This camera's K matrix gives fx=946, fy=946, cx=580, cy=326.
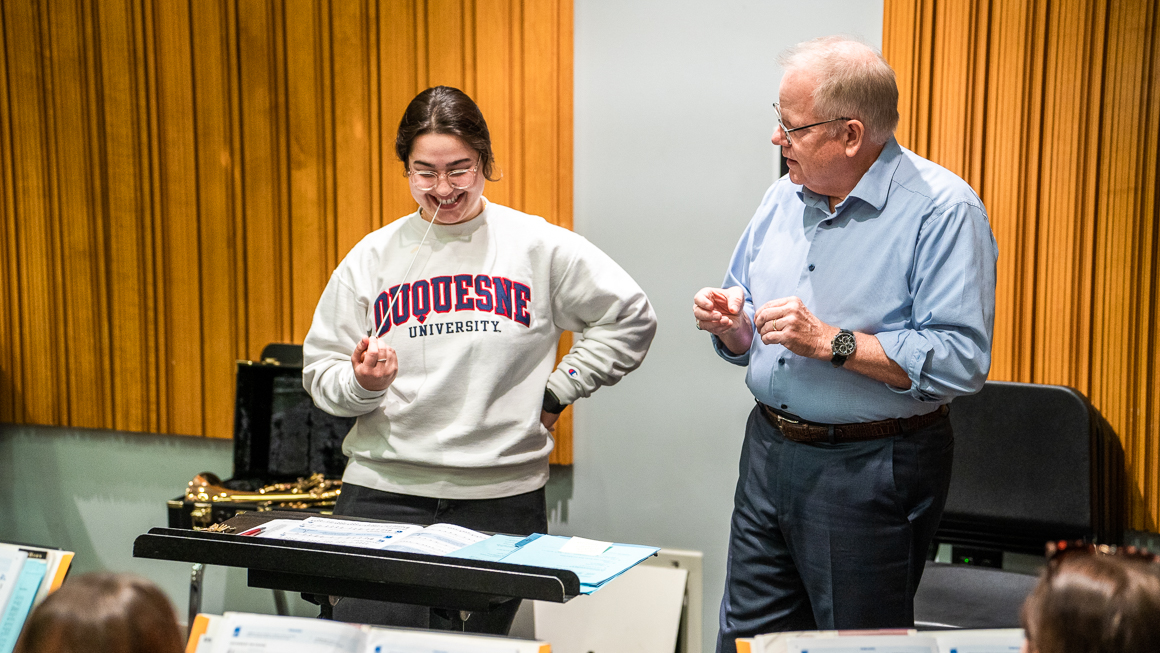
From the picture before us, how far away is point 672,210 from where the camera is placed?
10.7 ft

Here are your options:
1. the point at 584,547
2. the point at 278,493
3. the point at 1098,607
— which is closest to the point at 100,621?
the point at 584,547

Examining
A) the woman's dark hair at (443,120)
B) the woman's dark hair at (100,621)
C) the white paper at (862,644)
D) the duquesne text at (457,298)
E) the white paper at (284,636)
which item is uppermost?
the woman's dark hair at (443,120)

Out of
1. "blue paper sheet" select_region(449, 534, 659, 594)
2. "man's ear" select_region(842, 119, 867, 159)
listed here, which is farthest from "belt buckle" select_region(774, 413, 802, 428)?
"man's ear" select_region(842, 119, 867, 159)

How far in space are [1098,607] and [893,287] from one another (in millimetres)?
940

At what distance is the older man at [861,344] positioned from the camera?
73.7 inches

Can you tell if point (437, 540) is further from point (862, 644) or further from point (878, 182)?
point (878, 182)

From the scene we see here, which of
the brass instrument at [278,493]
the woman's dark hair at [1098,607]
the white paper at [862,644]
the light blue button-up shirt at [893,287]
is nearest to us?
the woman's dark hair at [1098,607]

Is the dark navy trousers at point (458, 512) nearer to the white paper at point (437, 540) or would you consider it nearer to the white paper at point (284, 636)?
the white paper at point (437, 540)

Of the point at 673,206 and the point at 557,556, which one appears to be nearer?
the point at 557,556

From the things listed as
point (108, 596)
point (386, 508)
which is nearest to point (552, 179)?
point (386, 508)

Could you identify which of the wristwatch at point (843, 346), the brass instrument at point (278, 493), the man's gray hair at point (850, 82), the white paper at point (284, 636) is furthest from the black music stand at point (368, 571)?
the brass instrument at point (278, 493)

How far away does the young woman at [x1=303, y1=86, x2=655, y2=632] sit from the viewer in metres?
2.26

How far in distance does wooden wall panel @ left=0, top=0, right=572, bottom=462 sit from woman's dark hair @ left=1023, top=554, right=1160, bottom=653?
2.33 meters

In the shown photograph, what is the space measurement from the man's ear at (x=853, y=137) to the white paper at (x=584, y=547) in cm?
96
